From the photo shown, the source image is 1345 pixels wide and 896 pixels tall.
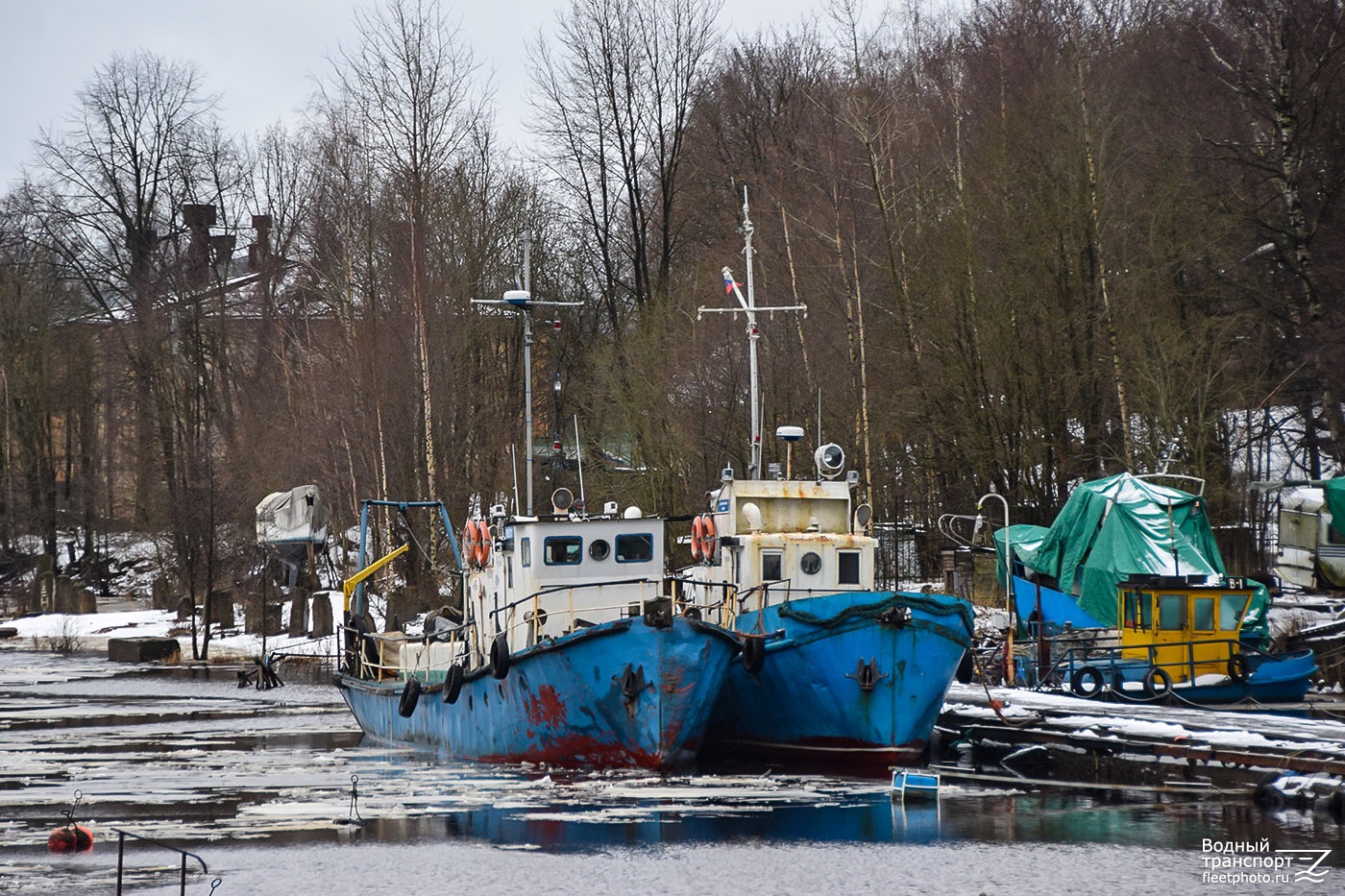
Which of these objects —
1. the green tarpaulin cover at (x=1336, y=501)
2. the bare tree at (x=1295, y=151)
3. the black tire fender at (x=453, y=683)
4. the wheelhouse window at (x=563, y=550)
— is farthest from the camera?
the bare tree at (x=1295, y=151)

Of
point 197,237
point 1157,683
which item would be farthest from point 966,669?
point 197,237

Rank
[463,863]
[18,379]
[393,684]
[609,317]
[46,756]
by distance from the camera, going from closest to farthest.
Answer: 1. [463,863]
2. [46,756]
3. [393,684]
4. [609,317]
5. [18,379]

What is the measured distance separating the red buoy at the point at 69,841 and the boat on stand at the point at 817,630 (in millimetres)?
8923

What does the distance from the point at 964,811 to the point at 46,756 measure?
13.3 meters

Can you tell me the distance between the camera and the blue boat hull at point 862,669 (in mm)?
19922

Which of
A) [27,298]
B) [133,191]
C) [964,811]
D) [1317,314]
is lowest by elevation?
[964,811]

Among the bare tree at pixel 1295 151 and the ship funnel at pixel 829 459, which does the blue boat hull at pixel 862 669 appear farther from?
the bare tree at pixel 1295 151

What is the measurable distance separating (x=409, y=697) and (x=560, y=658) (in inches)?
187

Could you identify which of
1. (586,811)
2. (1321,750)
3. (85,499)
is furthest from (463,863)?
(85,499)

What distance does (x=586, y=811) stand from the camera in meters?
17.0

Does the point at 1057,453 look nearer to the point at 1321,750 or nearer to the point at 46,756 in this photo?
the point at 1321,750

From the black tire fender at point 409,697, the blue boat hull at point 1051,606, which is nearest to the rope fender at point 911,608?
the black tire fender at point 409,697

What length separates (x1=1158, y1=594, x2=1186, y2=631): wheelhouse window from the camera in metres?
24.1

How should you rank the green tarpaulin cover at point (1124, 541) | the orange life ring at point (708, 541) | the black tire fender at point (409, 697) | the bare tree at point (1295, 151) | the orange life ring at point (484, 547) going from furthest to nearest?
the bare tree at point (1295, 151) → the green tarpaulin cover at point (1124, 541) → the orange life ring at point (484, 547) → the black tire fender at point (409, 697) → the orange life ring at point (708, 541)
